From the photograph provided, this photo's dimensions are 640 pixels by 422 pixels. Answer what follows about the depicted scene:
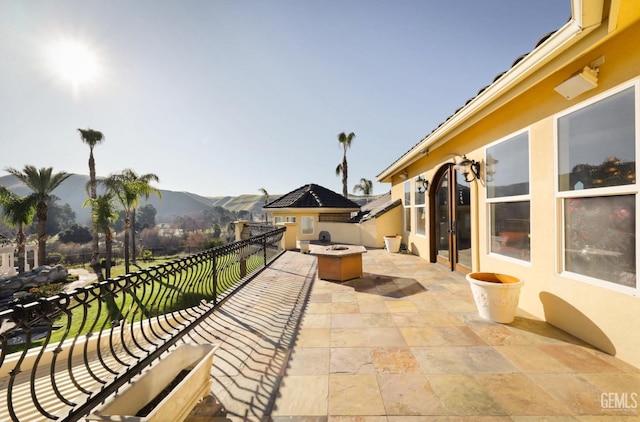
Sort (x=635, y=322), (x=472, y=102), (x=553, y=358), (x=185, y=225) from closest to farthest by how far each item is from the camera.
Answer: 1. (x=635, y=322)
2. (x=553, y=358)
3. (x=472, y=102)
4. (x=185, y=225)

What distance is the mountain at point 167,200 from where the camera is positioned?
10950cm

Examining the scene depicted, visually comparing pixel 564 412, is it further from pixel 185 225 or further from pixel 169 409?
pixel 185 225

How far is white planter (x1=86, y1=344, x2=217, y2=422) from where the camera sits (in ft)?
5.21

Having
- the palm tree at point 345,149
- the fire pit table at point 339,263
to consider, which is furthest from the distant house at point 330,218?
the palm tree at point 345,149

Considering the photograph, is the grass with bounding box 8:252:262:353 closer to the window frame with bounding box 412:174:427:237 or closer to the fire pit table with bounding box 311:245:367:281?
the fire pit table with bounding box 311:245:367:281

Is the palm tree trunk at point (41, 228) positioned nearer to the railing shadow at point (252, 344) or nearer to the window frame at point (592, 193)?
the railing shadow at point (252, 344)

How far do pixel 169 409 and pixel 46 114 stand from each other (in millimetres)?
18099

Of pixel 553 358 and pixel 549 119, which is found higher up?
pixel 549 119

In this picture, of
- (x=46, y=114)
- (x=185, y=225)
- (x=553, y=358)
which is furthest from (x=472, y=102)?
(x=185, y=225)

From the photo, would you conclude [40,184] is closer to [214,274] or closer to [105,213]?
[105,213]

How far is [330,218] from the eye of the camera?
45.5 feet

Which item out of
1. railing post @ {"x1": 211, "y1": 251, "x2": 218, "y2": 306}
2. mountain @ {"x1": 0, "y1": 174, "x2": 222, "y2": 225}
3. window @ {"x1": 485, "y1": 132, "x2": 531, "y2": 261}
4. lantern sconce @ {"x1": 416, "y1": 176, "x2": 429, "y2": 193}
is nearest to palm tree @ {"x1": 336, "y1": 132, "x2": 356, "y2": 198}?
lantern sconce @ {"x1": 416, "y1": 176, "x2": 429, "y2": 193}

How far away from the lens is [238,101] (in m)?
11.3

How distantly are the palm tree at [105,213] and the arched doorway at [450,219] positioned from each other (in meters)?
22.1
